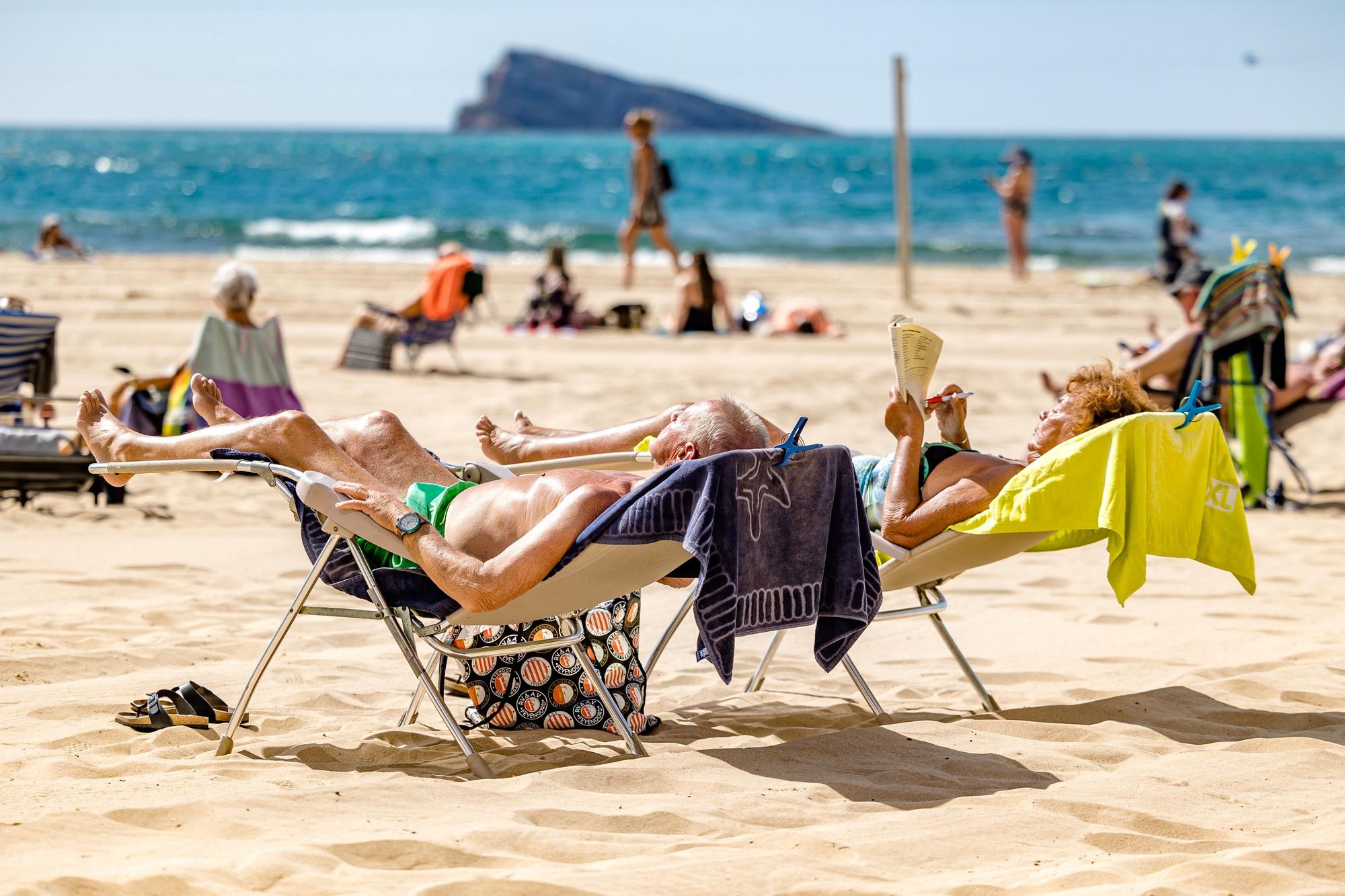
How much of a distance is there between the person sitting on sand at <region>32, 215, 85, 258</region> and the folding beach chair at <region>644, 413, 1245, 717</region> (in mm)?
15753

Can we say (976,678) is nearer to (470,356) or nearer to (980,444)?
(980,444)

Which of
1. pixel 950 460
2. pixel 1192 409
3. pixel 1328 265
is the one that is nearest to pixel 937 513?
pixel 950 460

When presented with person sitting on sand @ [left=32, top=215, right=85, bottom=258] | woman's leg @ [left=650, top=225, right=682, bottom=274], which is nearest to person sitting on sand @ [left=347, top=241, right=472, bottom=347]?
woman's leg @ [left=650, top=225, right=682, bottom=274]

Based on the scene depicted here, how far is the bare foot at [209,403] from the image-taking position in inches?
161

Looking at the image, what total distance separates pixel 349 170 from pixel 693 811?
51.1m

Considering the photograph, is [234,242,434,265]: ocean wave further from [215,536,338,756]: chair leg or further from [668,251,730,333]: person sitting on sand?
[215,536,338,756]: chair leg

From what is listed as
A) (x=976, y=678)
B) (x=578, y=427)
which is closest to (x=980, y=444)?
(x=578, y=427)

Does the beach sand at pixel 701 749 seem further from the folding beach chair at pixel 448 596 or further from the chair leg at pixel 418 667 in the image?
the folding beach chair at pixel 448 596

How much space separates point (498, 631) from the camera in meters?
3.78

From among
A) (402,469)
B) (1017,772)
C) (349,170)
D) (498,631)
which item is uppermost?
(349,170)

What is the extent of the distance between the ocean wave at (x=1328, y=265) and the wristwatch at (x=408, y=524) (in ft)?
63.8

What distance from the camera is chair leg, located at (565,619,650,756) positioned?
3.45 meters

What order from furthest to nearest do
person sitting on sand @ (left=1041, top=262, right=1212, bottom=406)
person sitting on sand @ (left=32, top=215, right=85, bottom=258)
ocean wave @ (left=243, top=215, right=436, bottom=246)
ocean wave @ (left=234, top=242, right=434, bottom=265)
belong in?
ocean wave @ (left=243, top=215, right=436, bottom=246) < ocean wave @ (left=234, top=242, right=434, bottom=265) < person sitting on sand @ (left=32, top=215, right=85, bottom=258) < person sitting on sand @ (left=1041, top=262, right=1212, bottom=406)

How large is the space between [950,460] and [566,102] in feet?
458
